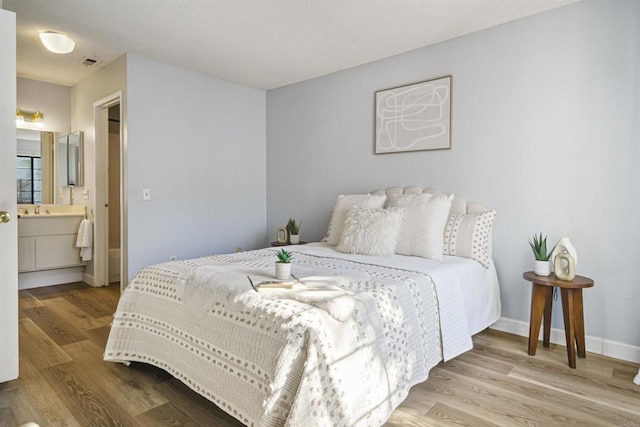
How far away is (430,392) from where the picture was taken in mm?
2039

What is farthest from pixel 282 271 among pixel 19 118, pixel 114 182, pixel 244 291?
pixel 19 118

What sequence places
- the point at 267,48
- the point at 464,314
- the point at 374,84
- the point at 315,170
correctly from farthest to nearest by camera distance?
the point at 315,170, the point at 374,84, the point at 267,48, the point at 464,314

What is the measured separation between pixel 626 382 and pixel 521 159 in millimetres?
1553

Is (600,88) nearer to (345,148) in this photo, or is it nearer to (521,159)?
(521,159)

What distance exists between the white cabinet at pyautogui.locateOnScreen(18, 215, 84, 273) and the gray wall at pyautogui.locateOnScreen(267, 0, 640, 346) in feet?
11.5

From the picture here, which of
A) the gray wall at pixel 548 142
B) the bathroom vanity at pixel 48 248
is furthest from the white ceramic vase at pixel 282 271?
the bathroom vanity at pixel 48 248

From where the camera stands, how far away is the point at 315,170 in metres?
4.30

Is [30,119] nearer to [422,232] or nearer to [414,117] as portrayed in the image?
[414,117]

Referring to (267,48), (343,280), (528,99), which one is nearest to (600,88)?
(528,99)

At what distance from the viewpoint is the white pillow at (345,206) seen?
10.8 ft

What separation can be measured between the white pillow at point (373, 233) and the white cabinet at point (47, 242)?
3430mm

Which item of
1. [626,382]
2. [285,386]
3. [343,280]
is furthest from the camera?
[626,382]

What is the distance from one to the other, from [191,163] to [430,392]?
10.5 feet

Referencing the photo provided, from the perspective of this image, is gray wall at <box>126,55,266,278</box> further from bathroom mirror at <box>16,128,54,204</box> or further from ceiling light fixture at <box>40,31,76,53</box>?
A: bathroom mirror at <box>16,128,54,204</box>
